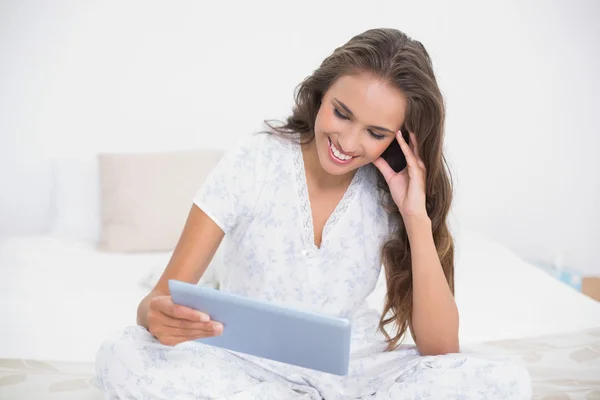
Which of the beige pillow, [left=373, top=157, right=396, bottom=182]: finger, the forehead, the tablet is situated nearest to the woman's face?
the forehead

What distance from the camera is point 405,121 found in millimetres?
1646

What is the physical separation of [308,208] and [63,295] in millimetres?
1027

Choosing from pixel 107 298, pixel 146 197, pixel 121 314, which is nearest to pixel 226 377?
pixel 121 314

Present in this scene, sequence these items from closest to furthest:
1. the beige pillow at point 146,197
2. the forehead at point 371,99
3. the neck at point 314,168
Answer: the forehead at point 371,99 < the neck at point 314,168 < the beige pillow at point 146,197

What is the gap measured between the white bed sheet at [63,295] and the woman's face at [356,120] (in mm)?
883

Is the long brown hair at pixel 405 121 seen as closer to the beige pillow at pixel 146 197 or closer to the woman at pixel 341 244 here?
the woman at pixel 341 244

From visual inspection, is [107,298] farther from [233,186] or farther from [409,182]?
[409,182]

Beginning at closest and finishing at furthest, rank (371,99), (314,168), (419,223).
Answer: (371,99) < (419,223) < (314,168)

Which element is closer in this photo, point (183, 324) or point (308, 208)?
point (183, 324)

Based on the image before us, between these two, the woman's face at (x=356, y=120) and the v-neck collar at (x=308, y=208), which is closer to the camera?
the woman's face at (x=356, y=120)

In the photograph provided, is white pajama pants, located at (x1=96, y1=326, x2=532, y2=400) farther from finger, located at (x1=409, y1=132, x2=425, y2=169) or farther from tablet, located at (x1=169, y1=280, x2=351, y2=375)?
finger, located at (x1=409, y1=132, x2=425, y2=169)

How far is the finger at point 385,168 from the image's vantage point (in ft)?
5.74

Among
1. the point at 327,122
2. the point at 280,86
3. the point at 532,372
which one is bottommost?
the point at 532,372

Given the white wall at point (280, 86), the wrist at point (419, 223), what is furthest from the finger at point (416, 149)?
the white wall at point (280, 86)
